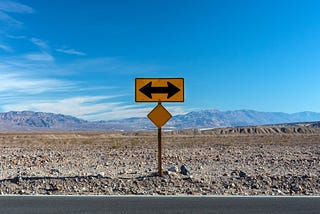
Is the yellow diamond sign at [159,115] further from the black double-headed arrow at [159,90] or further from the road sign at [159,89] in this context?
the black double-headed arrow at [159,90]

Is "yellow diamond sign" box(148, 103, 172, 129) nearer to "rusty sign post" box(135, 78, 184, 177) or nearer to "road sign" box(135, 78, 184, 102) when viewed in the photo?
"rusty sign post" box(135, 78, 184, 177)

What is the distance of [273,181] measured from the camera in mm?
11414

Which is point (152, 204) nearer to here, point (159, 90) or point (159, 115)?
point (159, 115)

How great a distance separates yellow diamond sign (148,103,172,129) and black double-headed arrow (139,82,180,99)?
1.35ft

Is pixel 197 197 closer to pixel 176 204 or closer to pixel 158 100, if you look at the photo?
pixel 176 204

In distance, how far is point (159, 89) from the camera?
11938 millimetres

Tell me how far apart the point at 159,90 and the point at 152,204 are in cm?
420

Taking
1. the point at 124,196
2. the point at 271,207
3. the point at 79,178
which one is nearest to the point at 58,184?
the point at 79,178

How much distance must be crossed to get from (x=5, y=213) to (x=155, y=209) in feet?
9.69

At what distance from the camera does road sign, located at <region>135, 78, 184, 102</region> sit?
1189 centimetres

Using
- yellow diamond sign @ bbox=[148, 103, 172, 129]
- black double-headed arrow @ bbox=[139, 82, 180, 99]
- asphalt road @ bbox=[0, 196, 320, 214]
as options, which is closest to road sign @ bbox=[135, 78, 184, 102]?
black double-headed arrow @ bbox=[139, 82, 180, 99]

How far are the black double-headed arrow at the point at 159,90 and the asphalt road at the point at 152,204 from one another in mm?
3566

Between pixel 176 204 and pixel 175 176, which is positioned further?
pixel 175 176

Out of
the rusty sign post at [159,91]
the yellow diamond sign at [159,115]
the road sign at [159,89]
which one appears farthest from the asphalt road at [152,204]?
the road sign at [159,89]
